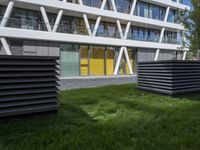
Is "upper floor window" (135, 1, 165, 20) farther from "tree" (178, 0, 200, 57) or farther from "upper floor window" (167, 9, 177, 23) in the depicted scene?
"tree" (178, 0, 200, 57)

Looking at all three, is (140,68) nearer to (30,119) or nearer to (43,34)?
(30,119)

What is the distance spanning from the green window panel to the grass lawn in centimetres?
1811

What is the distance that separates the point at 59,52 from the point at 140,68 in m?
14.7

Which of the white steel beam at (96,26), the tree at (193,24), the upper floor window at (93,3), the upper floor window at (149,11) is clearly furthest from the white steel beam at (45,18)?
the upper floor window at (149,11)

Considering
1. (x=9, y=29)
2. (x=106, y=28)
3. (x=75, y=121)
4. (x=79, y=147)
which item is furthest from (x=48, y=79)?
(x=106, y=28)

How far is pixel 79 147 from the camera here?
368cm

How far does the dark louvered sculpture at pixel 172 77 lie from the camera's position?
28.2ft

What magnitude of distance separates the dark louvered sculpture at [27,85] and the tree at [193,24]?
8913 millimetres

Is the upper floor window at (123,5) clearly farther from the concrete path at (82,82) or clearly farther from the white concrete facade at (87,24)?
the concrete path at (82,82)

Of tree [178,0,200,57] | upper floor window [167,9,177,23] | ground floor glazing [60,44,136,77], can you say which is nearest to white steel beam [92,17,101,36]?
ground floor glazing [60,44,136,77]

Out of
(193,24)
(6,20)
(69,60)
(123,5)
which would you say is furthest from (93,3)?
(193,24)

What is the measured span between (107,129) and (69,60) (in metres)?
20.7

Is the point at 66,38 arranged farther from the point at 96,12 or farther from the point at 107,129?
the point at 107,129

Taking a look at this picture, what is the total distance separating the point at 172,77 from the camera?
27.9ft
